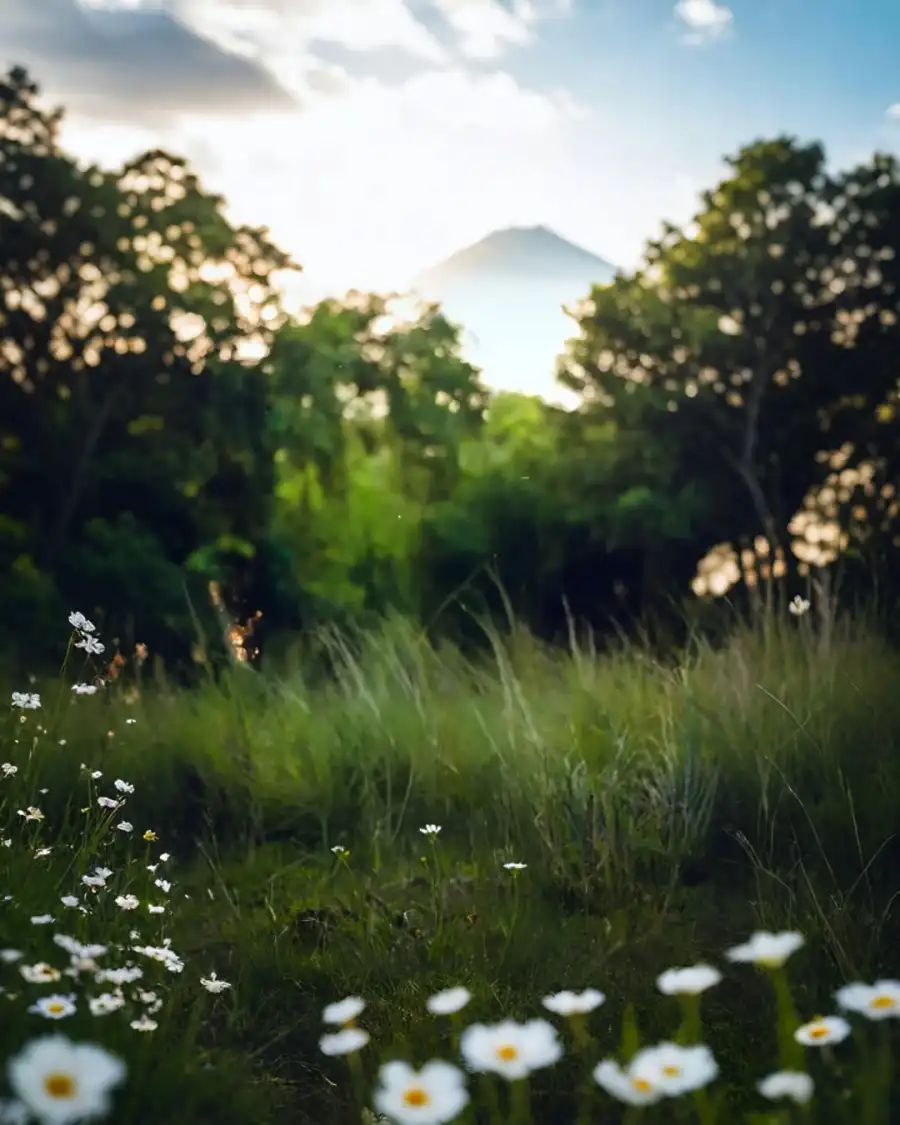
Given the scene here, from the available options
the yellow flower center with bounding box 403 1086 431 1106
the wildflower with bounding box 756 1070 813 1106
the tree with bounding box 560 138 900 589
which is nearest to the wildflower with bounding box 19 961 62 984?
the yellow flower center with bounding box 403 1086 431 1106

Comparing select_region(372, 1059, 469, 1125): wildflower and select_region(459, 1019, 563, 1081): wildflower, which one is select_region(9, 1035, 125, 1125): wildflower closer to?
select_region(372, 1059, 469, 1125): wildflower

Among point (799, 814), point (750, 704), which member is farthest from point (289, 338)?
point (799, 814)

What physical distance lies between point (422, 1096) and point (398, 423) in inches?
355

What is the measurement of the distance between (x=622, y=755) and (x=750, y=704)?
0.55 meters

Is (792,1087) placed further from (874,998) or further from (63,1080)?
(63,1080)

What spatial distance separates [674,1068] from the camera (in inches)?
47.5

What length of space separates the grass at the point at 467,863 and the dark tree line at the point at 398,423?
127 inches

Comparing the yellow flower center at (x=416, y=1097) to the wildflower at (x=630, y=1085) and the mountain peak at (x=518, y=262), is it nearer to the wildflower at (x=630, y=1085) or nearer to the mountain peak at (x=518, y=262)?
the wildflower at (x=630, y=1085)

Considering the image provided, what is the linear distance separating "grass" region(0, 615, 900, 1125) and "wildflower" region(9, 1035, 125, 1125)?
372 mm

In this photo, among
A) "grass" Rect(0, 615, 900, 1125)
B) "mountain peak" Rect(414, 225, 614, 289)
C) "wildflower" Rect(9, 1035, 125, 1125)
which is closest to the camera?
"wildflower" Rect(9, 1035, 125, 1125)

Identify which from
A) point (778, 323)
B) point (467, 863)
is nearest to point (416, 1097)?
point (467, 863)

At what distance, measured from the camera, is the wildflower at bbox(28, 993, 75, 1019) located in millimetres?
1354

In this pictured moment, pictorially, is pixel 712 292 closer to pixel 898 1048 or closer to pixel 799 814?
pixel 799 814

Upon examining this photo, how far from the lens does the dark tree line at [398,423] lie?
7855mm
